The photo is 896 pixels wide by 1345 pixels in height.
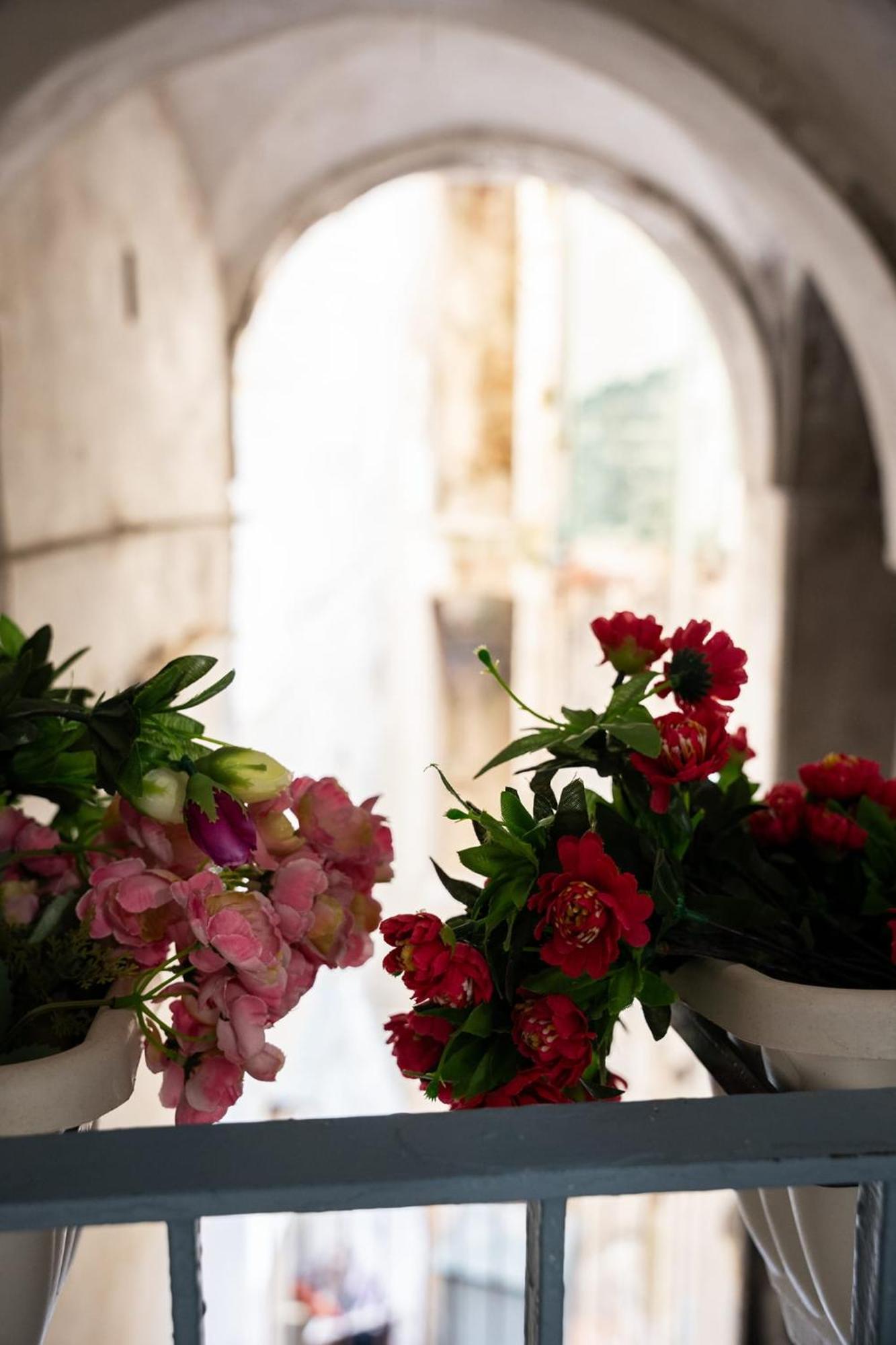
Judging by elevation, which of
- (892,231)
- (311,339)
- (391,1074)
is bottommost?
(391,1074)

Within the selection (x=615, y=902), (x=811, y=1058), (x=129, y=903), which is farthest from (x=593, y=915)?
(x=129, y=903)

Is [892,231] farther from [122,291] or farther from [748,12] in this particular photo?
[122,291]

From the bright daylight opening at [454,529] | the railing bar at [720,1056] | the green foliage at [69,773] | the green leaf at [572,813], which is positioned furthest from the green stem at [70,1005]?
the bright daylight opening at [454,529]

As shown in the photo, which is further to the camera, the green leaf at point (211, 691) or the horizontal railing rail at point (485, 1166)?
the green leaf at point (211, 691)

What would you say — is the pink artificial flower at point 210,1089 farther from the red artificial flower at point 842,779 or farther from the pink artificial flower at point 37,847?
the red artificial flower at point 842,779

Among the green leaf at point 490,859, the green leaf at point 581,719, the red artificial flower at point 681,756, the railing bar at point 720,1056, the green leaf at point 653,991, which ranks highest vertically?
the green leaf at point 581,719

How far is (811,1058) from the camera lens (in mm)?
926

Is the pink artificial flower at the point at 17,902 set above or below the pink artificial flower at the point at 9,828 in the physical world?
below

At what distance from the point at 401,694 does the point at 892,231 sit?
435 inches

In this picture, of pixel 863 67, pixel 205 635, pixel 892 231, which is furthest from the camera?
pixel 205 635

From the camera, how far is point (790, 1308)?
109cm

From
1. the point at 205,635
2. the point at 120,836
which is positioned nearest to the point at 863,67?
the point at 120,836

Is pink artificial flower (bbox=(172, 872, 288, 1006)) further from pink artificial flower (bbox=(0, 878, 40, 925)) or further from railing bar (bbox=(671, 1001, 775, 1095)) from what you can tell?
railing bar (bbox=(671, 1001, 775, 1095))

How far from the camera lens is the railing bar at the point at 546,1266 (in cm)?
65
